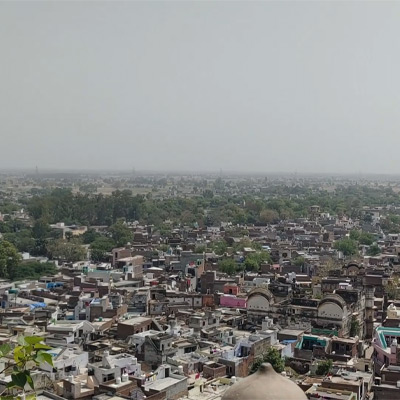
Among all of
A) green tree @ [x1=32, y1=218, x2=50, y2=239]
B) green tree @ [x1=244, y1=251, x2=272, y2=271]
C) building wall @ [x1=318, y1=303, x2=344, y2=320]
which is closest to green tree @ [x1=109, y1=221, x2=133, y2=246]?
green tree @ [x1=32, y1=218, x2=50, y2=239]

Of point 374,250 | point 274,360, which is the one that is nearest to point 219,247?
point 374,250

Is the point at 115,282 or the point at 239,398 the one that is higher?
the point at 239,398

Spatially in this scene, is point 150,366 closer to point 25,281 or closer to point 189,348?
point 189,348

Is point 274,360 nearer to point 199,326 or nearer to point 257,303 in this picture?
point 199,326

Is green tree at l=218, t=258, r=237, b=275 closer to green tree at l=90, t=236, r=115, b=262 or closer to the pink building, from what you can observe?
the pink building

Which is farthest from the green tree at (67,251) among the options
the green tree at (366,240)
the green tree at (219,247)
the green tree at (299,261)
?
the green tree at (366,240)

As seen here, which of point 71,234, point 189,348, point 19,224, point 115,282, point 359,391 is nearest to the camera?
point 359,391

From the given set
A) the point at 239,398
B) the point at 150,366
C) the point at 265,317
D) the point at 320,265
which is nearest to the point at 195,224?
the point at 320,265
